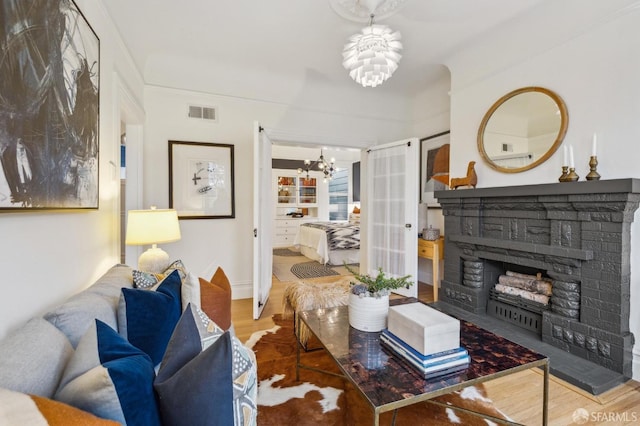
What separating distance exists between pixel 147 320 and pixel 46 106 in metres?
0.97

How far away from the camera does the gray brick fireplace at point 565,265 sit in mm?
1909

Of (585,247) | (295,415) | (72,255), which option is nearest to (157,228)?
(72,255)

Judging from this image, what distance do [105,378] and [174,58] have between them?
3.53 meters

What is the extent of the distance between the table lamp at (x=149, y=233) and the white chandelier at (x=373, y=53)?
6.16 feet

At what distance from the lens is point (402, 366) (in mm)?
1221

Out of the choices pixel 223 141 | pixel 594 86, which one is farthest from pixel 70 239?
pixel 594 86

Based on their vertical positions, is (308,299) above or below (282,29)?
below

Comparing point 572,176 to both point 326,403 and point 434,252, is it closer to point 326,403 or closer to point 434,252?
point 434,252

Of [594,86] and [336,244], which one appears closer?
[594,86]

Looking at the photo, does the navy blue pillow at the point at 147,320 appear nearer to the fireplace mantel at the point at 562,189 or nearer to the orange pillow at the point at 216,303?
the orange pillow at the point at 216,303

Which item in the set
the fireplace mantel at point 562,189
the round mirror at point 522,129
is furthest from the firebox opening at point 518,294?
the round mirror at point 522,129

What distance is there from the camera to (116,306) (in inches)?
49.3

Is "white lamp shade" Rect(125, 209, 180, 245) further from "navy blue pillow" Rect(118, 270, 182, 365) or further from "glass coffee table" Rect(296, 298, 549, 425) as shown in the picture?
"glass coffee table" Rect(296, 298, 549, 425)

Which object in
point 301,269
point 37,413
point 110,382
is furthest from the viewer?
point 301,269
